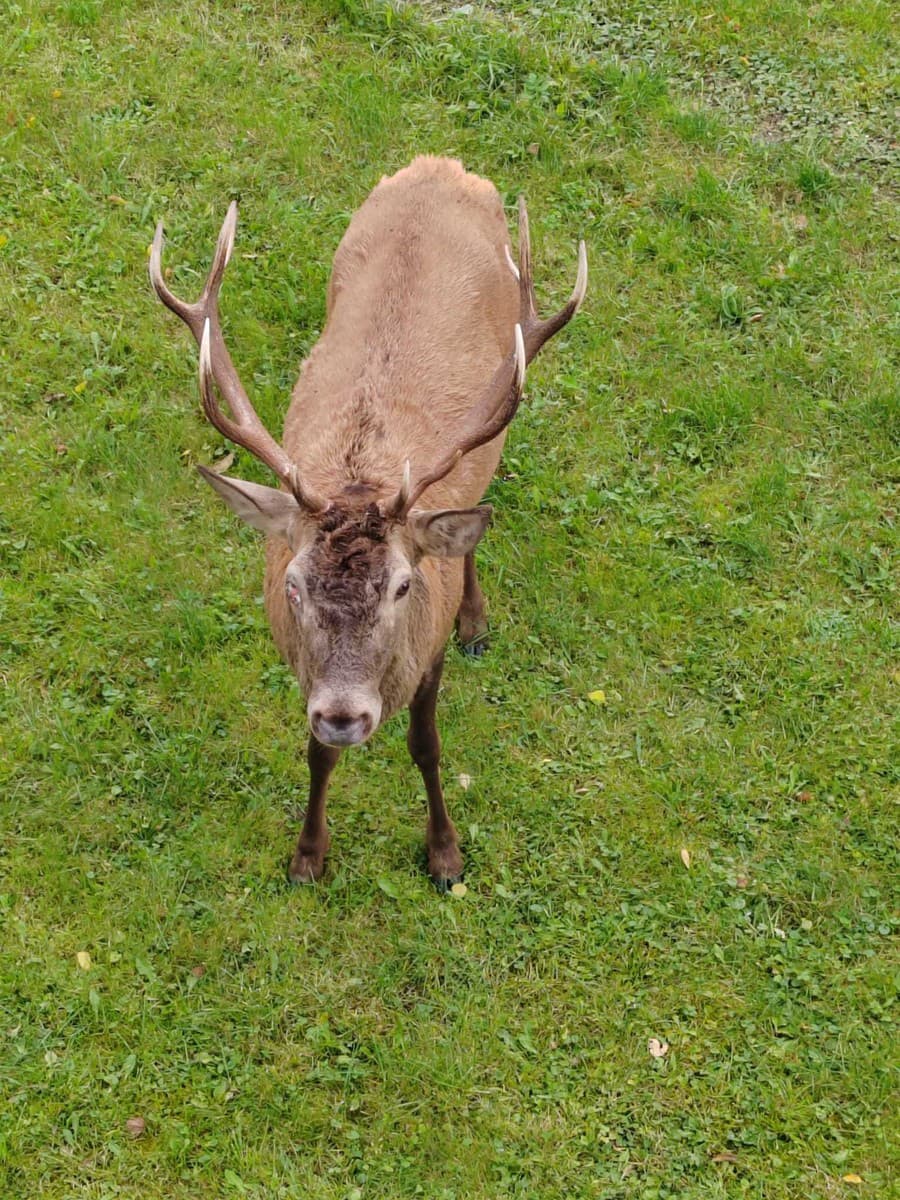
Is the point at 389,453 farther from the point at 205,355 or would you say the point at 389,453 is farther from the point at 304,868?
the point at 304,868

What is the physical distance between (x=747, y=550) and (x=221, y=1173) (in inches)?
152

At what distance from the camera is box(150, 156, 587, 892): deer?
4484 mm

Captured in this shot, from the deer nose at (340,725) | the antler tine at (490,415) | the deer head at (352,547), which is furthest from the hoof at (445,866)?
the antler tine at (490,415)

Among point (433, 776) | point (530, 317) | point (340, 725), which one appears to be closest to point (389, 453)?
point (530, 317)

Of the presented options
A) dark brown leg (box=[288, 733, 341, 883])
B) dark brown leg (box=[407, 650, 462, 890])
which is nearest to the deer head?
dark brown leg (box=[407, 650, 462, 890])

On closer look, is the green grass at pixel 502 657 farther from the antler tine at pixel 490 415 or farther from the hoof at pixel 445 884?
the antler tine at pixel 490 415

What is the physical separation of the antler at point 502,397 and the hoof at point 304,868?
5.69ft

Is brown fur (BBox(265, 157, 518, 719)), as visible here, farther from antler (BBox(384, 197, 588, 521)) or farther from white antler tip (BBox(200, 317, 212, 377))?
white antler tip (BBox(200, 317, 212, 377))

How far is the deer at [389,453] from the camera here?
14.7 feet

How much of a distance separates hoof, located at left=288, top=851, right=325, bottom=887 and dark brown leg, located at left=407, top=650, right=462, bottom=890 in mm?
486

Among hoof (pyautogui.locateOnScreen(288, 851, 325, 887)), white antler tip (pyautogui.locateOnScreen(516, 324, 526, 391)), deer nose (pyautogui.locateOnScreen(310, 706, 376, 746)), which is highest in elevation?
white antler tip (pyautogui.locateOnScreen(516, 324, 526, 391))

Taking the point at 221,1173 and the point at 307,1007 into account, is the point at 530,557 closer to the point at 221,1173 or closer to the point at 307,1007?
the point at 307,1007

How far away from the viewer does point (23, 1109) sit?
197 inches

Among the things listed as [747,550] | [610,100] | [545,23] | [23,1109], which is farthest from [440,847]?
[545,23]
